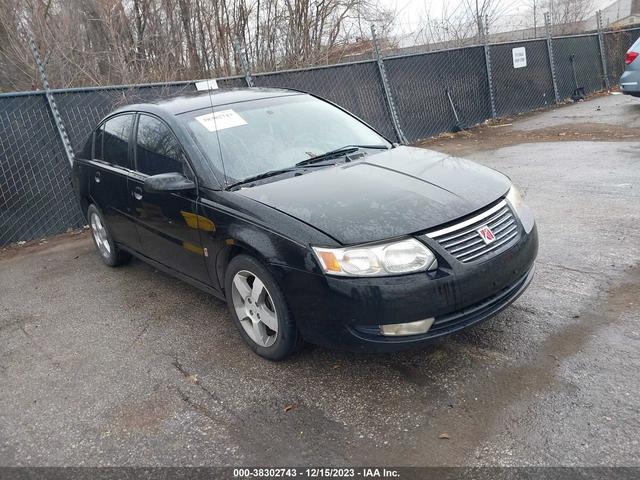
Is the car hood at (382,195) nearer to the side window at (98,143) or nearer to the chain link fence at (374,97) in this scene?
the side window at (98,143)

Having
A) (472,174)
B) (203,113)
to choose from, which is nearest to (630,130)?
(472,174)

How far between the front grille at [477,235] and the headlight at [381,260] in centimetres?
13

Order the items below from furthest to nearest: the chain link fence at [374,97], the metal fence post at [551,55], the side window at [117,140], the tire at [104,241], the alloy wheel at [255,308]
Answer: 1. the metal fence post at [551,55]
2. the chain link fence at [374,97]
3. the tire at [104,241]
4. the side window at [117,140]
5. the alloy wheel at [255,308]

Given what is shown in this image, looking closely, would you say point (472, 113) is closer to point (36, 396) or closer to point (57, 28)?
point (57, 28)

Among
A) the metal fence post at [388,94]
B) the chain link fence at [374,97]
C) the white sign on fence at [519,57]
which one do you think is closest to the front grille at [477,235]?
the chain link fence at [374,97]

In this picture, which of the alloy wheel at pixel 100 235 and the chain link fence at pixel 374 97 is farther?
the chain link fence at pixel 374 97

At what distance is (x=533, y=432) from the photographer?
8.15 ft

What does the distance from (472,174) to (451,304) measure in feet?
3.54

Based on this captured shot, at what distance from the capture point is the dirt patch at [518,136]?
952 cm

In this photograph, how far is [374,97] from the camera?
33.4 feet

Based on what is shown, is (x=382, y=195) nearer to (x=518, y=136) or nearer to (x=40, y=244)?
(x=40, y=244)

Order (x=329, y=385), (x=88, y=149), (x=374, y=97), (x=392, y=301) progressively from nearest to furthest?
(x=392, y=301), (x=329, y=385), (x=88, y=149), (x=374, y=97)

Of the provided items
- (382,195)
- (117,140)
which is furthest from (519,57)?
(382,195)

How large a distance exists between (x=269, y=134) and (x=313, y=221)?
124 centimetres
